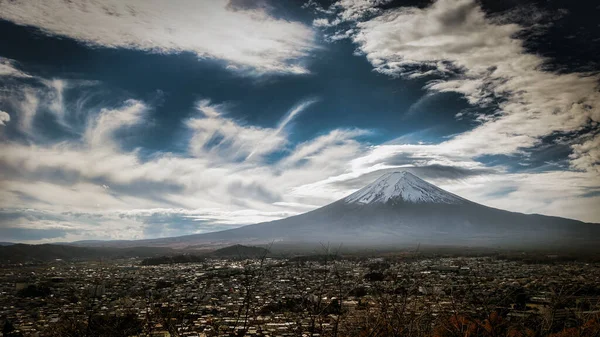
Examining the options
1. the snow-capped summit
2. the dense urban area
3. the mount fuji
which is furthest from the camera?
the snow-capped summit

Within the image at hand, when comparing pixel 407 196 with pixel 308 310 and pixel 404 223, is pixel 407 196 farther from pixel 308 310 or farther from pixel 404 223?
pixel 308 310

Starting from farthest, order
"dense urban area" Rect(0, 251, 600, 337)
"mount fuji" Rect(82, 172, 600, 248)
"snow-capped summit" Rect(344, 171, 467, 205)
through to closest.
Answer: "snow-capped summit" Rect(344, 171, 467, 205), "mount fuji" Rect(82, 172, 600, 248), "dense urban area" Rect(0, 251, 600, 337)

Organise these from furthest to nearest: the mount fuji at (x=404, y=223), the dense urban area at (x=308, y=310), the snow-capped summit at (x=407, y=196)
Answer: the snow-capped summit at (x=407, y=196) → the mount fuji at (x=404, y=223) → the dense urban area at (x=308, y=310)

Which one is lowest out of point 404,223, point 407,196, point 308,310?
point 308,310

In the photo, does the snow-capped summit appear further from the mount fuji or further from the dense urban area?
the dense urban area

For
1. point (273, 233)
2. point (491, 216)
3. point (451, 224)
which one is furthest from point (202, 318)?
point (491, 216)

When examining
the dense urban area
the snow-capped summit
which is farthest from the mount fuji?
the dense urban area

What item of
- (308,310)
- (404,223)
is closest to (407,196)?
(404,223)

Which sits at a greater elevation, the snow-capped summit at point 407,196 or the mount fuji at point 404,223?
the snow-capped summit at point 407,196

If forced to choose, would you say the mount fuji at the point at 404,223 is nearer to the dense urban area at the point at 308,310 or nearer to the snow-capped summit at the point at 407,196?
the snow-capped summit at the point at 407,196

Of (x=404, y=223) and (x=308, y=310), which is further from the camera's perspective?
(x=404, y=223)

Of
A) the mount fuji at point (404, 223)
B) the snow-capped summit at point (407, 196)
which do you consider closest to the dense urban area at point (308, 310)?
the mount fuji at point (404, 223)

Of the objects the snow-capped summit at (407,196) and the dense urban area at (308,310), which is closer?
the dense urban area at (308,310)
